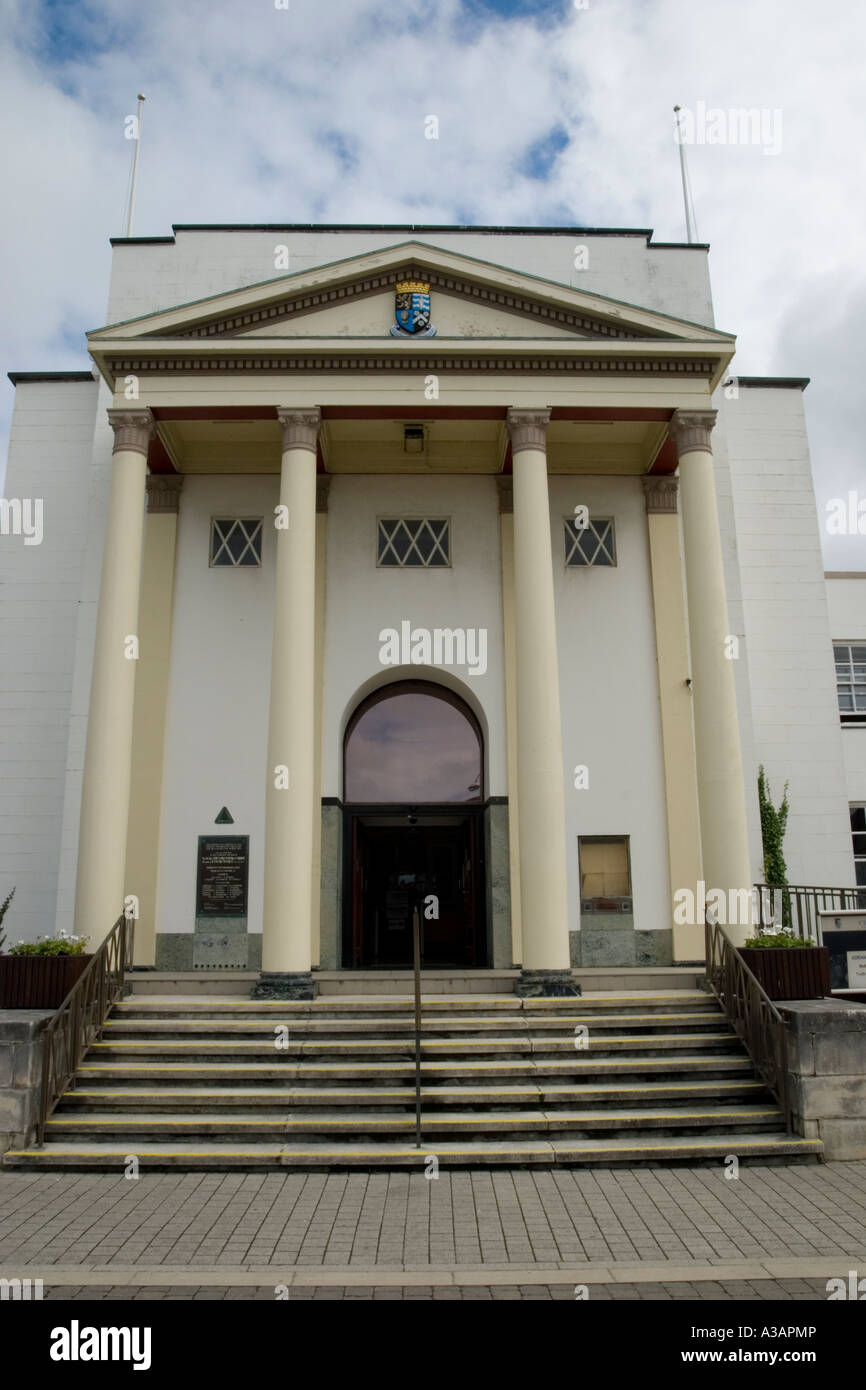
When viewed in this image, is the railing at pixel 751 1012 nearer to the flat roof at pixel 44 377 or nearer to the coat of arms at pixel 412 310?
the coat of arms at pixel 412 310

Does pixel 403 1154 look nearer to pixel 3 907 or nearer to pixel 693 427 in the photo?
pixel 3 907

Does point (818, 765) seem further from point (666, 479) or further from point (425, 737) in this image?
point (425, 737)

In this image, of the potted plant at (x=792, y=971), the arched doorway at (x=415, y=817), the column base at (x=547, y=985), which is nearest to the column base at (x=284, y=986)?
the column base at (x=547, y=985)

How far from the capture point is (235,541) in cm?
1608

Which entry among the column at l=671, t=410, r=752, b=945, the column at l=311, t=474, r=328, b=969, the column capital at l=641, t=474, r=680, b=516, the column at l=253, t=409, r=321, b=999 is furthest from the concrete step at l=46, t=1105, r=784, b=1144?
the column capital at l=641, t=474, r=680, b=516

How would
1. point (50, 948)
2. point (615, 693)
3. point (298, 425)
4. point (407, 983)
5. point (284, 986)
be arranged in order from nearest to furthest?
1. point (50, 948)
2. point (284, 986)
3. point (407, 983)
4. point (298, 425)
5. point (615, 693)

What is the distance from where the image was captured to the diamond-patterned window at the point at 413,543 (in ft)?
52.7

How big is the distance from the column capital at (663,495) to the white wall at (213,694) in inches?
249

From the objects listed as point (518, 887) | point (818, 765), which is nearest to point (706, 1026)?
point (518, 887)

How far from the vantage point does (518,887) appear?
1505 cm

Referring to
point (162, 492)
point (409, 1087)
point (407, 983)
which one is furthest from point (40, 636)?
point (409, 1087)

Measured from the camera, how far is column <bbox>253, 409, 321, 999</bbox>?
12.0 meters

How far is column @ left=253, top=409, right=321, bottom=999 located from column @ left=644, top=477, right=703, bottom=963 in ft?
19.2

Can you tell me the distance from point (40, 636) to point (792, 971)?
1320cm
